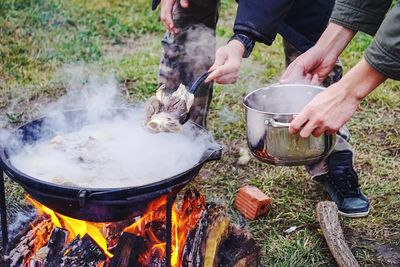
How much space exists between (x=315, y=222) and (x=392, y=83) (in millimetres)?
2220

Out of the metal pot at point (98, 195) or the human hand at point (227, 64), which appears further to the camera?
the human hand at point (227, 64)

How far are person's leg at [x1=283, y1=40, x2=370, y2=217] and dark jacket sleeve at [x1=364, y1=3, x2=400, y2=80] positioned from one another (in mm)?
1270

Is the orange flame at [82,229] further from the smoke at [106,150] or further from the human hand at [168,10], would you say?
the human hand at [168,10]

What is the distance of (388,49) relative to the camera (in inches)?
80.4

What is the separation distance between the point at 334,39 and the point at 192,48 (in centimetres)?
107

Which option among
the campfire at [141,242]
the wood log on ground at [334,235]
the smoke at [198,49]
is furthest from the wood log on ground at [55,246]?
the smoke at [198,49]

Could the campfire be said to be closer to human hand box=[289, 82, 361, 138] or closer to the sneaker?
human hand box=[289, 82, 361, 138]

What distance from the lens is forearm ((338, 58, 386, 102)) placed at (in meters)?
2.12

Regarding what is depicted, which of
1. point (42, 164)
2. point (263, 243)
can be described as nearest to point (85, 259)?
point (42, 164)

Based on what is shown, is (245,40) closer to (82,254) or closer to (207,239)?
(207,239)

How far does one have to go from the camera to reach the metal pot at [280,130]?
2.35 metres

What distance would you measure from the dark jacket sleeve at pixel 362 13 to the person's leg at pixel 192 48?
3.33 ft

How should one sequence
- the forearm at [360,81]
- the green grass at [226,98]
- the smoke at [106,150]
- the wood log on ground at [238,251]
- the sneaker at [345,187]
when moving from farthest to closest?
the sneaker at [345,187] → the green grass at [226,98] → the wood log on ground at [238,251] → the smoke at [106,150] → the forearm at [360,81]

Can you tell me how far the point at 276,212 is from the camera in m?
3.43
